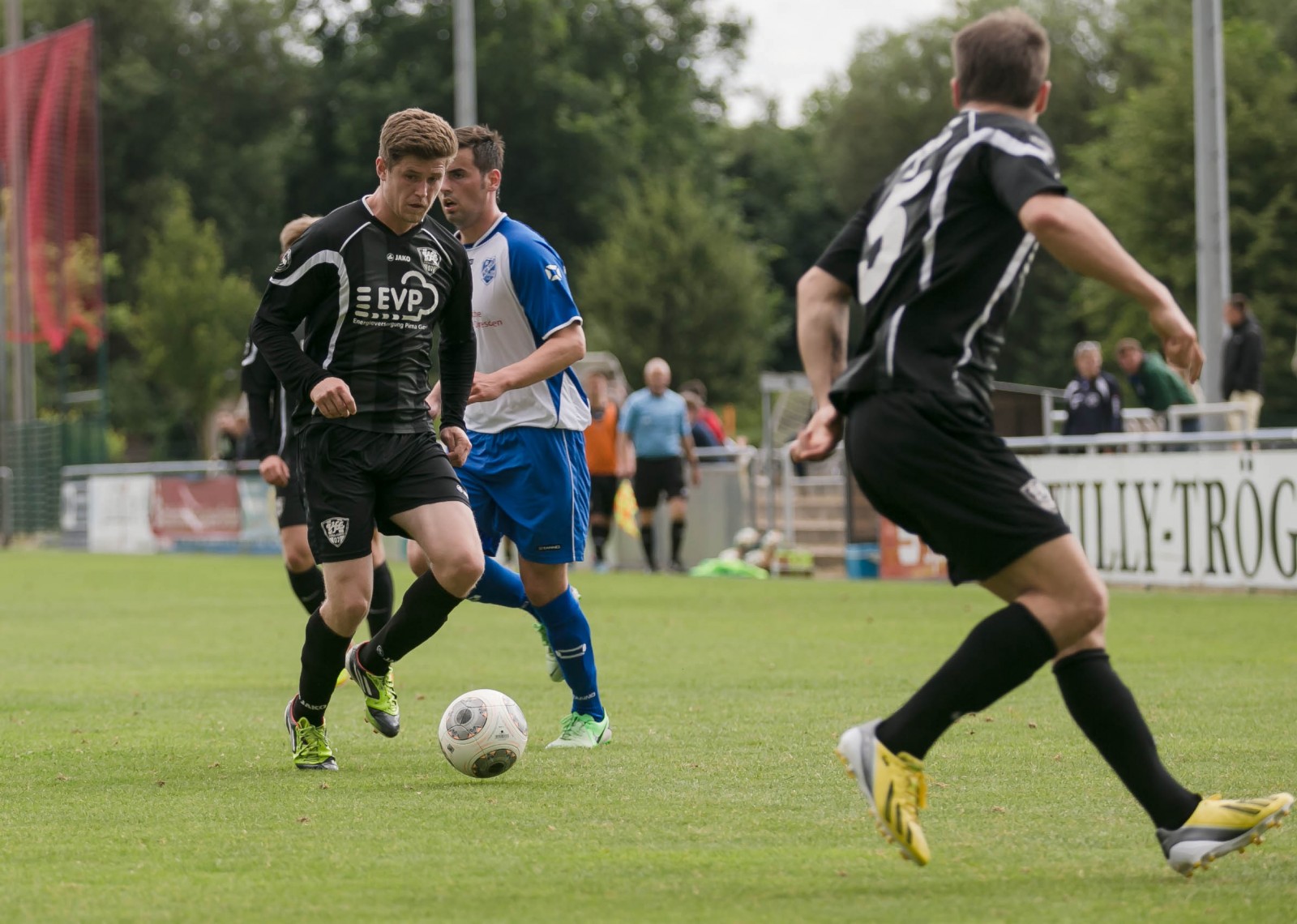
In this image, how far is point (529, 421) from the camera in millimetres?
7055

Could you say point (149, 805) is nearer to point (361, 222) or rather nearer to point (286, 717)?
point (286, 717)

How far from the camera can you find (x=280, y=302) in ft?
20.3

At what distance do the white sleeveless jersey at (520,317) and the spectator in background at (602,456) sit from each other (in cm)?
1399

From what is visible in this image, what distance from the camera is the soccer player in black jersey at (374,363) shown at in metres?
6.12

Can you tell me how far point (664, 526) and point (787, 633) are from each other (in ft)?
33.1

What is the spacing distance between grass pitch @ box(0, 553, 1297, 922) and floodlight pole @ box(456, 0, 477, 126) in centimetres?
1110

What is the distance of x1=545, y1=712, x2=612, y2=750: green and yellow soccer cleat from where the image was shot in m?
6.94

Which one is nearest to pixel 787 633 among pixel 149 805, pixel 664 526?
pixel 149 805

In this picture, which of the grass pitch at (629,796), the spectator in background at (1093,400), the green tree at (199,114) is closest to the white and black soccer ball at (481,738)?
the grass pitch at (629,796)

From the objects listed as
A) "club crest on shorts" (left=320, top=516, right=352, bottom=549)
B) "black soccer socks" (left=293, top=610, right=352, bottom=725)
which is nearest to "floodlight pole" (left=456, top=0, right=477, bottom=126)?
"black soccer socks" (left=293, top=610, right=352, bottom=725)

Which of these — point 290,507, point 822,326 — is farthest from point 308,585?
point 822,326

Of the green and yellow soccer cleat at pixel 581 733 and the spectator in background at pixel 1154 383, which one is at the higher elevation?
the spectator in background at pixel 1154 383

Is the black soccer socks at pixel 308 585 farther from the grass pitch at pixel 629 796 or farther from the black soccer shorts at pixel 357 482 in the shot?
the black soccer shorts at pixel 357 482

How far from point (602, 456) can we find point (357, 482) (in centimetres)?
1511
